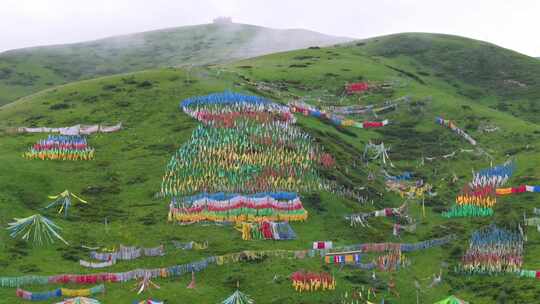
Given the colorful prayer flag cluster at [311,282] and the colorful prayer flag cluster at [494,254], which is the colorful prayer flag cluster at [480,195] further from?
the colorful prayer flag cluster at [311,282]

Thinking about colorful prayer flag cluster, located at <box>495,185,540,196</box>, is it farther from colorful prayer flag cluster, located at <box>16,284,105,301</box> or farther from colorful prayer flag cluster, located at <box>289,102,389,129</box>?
colorful prayer flag cluster, located at <box>16,284,105,301</box>

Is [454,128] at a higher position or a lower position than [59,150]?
lower

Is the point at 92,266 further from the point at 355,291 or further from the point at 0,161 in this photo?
the point at 0,161

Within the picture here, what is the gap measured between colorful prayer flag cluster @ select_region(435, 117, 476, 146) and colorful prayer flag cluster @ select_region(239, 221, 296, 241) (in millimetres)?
59782

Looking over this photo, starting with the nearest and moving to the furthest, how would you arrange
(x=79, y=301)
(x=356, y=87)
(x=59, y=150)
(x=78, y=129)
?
(x=79, y=301) < (x=59, y=150) < (x=78, y=129) < (x=356, y=87)

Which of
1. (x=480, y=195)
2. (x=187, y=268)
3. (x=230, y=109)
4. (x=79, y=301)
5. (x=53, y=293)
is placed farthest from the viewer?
(x=230, y=109)

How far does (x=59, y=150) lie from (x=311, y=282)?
161 feet

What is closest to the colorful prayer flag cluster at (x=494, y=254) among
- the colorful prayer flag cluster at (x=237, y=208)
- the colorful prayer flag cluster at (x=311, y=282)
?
the colorful prayer flag cluster at (x=311, y=282)

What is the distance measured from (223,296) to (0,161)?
45046 millimetres

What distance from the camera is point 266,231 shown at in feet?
289

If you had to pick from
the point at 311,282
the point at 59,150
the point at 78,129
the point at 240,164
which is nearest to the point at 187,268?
the point at 311,282

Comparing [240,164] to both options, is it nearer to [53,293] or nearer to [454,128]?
[53,293]

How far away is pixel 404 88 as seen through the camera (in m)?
174

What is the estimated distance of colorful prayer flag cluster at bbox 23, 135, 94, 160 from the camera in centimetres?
10625
